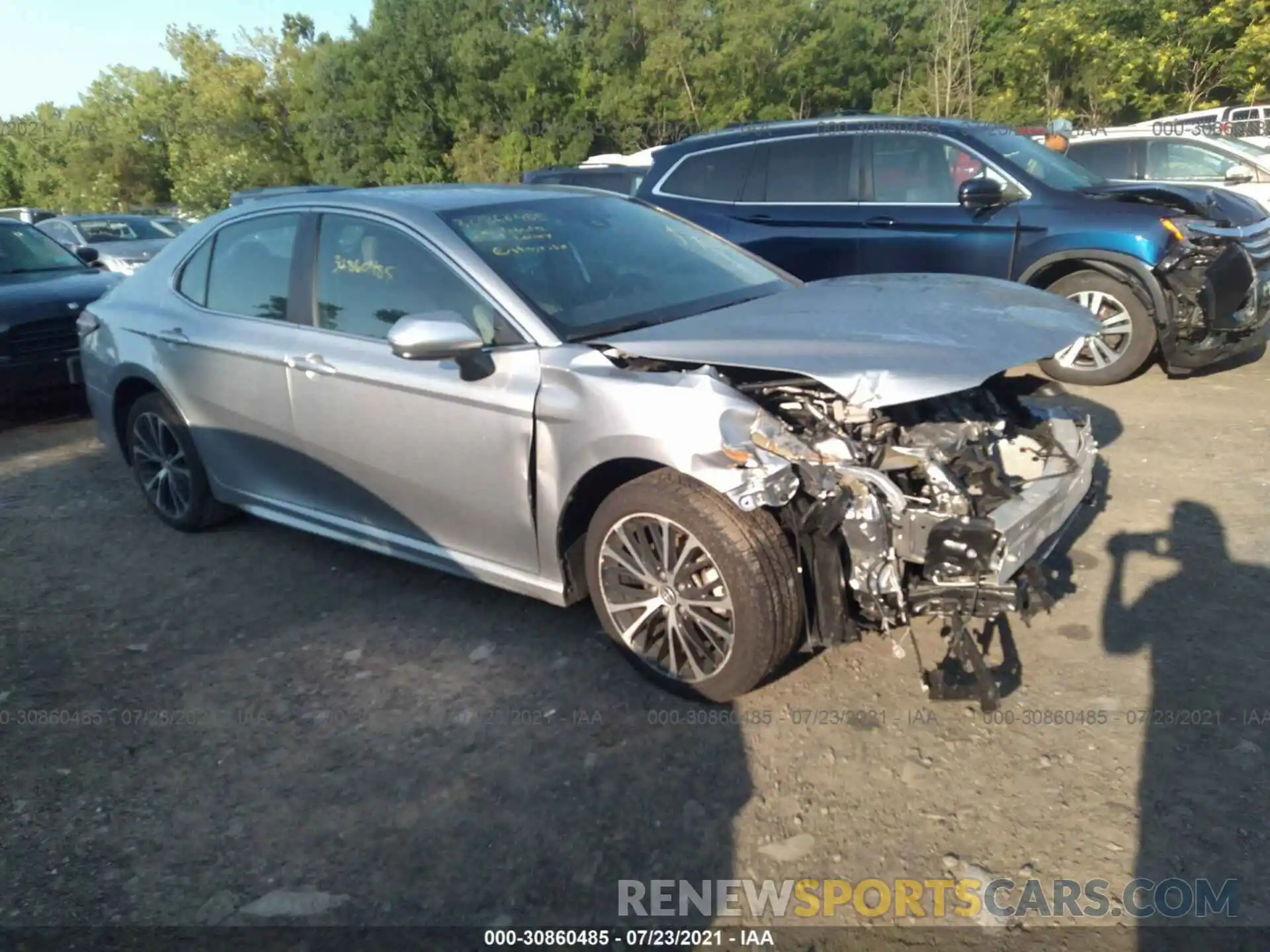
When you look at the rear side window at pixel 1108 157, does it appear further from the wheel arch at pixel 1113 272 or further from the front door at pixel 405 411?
the front door at pixel 405 411

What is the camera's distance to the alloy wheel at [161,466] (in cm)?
528

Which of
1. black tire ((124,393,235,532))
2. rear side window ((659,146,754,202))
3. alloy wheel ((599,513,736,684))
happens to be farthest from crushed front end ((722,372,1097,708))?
rear side window ((659,146,754,202))

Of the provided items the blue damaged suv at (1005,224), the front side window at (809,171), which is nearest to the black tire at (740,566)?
the blue damaged suv at (1005,224)

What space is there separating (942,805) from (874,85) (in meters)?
Answer: 41.4

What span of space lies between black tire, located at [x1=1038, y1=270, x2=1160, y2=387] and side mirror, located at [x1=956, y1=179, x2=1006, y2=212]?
72cm

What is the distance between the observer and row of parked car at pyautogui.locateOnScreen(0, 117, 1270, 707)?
10.5 feet

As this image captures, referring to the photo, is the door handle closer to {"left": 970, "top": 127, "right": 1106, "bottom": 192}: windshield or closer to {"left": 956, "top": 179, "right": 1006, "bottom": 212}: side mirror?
{"left": 956, "top": 179, "right": 1006, "bottom": 212}: side mirror

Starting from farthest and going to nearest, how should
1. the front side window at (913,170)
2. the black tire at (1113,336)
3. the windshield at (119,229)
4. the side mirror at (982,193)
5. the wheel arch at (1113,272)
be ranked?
the windshield at (119,229)
the front side window at (913,170)
the side mirror at (982,193)
the black tire at (1113,336)
the wheel arch at (1113,272)

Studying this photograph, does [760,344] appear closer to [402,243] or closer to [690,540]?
[690,540]

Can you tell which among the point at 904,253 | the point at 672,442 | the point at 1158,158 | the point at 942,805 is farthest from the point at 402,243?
the point at 1158,158

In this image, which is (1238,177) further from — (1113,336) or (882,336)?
(882,336)

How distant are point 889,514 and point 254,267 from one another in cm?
320

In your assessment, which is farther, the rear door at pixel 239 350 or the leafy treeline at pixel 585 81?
the leafy treeline at pixel 585 81
